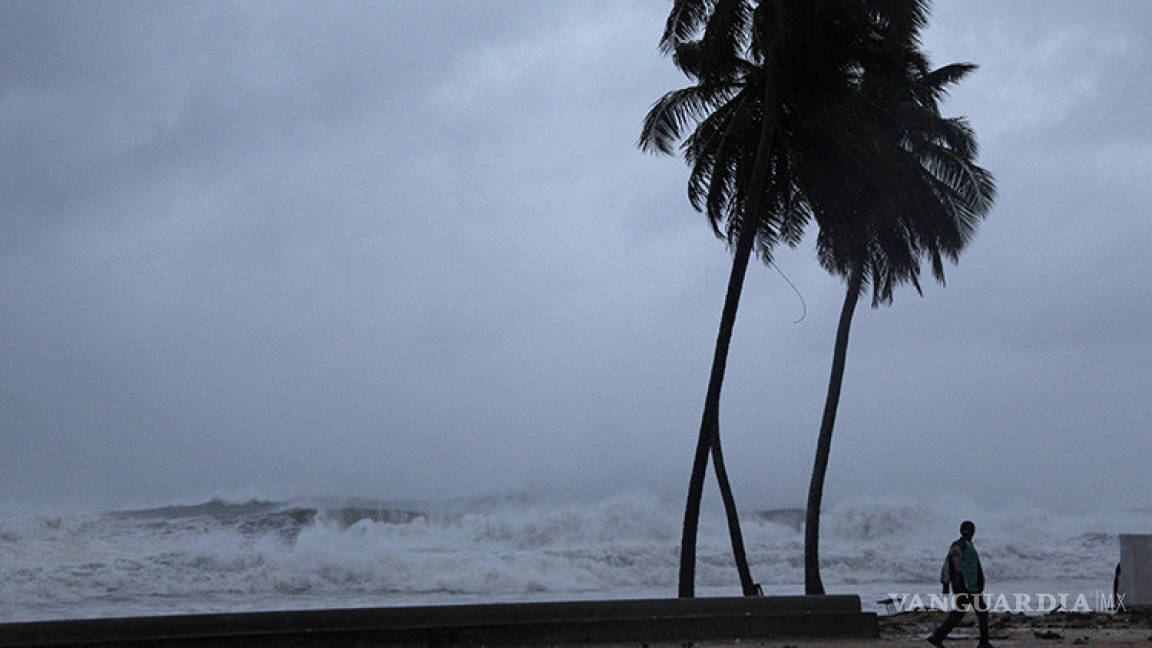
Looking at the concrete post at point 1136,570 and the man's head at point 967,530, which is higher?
the man's head at point 967,530

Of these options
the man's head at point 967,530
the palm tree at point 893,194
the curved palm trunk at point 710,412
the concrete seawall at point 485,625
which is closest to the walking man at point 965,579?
the man's head at point 967,530

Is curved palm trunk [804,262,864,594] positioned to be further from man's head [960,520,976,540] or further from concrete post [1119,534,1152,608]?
man's head [960,520,976,540]

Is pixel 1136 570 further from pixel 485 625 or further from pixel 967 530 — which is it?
pixel 485 625

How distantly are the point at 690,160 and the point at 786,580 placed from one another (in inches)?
919

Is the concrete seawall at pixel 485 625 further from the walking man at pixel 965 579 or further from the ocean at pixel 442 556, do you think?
the ocean at pixel 442 556

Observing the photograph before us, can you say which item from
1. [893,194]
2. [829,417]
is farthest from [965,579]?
[829,417]

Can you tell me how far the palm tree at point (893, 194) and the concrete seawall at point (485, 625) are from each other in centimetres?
933

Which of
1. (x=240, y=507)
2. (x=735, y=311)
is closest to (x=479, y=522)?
(x=240, y=507)

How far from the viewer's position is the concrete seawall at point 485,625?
35.4 ft

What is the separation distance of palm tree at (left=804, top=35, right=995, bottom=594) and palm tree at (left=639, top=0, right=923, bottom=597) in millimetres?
531

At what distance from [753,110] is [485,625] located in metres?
11.9

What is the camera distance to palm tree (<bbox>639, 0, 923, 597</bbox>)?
63.3 ft

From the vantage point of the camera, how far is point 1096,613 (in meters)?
19.8

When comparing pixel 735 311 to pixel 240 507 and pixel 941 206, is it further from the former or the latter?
pixel 240 507
